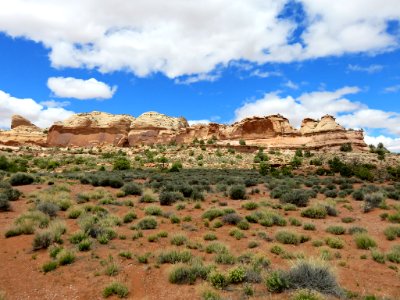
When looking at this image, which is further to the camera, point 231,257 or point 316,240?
point 316,240

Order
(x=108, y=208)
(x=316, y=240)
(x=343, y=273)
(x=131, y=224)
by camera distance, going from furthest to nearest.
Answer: (x=108, y=208)
(x=131, y=224)
(x=316, y=240)
(x=343, y=273)

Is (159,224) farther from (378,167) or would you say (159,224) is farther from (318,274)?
(378,167)

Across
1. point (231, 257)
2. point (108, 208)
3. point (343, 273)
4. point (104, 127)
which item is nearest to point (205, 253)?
point (231, 257)

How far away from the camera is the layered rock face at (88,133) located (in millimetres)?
75188

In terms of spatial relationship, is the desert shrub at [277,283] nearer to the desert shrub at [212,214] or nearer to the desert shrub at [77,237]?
the desert shrub at [77,237]

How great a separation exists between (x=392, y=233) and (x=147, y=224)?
8.88m

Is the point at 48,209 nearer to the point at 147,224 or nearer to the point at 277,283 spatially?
the point at 147,224

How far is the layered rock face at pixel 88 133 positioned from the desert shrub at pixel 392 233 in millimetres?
66404

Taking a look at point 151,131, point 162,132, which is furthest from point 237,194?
point 151,131

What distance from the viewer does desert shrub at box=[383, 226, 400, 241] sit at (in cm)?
1245

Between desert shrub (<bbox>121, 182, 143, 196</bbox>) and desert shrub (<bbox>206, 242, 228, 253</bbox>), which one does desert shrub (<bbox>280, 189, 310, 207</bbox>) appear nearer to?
desert shrub (<bbox>121, 182, 143, 196</bbox>)

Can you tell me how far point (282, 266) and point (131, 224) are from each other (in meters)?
6.43

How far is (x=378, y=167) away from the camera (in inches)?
1565

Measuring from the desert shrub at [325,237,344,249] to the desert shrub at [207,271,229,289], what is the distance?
507 centimetres
